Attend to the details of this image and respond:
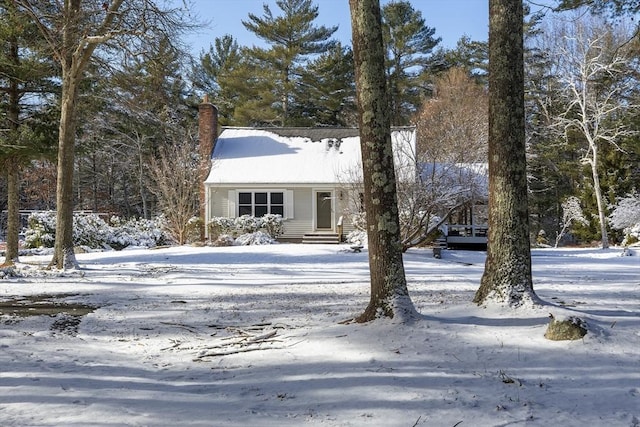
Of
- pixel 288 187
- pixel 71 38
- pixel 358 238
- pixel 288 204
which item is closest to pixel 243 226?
pixel 288 204

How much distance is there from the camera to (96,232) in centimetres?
1959

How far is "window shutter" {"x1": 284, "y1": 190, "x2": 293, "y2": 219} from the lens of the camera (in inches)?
878

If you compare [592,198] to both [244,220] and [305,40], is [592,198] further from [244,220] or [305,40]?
[305,40]

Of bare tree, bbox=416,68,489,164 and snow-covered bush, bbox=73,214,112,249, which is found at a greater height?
bare tree, bbox=416,68,489,164

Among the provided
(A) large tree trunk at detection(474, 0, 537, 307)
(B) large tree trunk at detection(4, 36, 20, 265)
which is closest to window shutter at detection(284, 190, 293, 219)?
(B) large tree trunk at detection(4, 36, 20, 265)

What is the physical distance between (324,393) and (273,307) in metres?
3.65

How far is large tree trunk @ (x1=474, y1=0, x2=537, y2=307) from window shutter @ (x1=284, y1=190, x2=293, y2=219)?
16672mm

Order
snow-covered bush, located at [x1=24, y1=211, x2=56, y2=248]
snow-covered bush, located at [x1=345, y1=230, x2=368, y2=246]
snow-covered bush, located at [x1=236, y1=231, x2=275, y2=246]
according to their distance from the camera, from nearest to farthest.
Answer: snow-covered bush, located at [x1=345, y1=230, x2=368, y2=246]
snow-covered bush, located at [x1=24, y1=211, x2=56, y2=248]
snow-covered bush, located at [x1=236, y1=231, x2=275, y2=246]

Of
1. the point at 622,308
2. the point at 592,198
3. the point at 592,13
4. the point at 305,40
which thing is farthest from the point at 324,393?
the point at 305,40

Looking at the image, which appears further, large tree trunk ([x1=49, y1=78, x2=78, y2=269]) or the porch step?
the porch step

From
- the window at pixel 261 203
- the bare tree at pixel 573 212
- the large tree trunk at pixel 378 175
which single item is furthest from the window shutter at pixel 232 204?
the large tree trunk at pixel 378 175

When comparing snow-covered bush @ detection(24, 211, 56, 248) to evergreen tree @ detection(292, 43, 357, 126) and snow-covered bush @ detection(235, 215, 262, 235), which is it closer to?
snow-covered bush @ detection(235, 215, 262, 235)

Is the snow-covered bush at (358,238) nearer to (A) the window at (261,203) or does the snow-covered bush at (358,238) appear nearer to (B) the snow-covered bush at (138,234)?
(A) the window at (261,203)

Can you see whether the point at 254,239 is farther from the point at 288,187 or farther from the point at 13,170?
the point at 13,170
